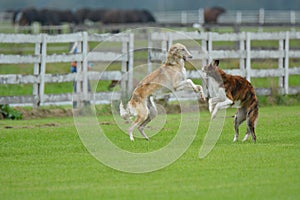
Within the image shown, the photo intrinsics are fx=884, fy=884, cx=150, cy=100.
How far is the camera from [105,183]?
10117 mm

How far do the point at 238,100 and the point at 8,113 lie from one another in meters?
6.84

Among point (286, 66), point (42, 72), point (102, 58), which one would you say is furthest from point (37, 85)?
point (286, 66)

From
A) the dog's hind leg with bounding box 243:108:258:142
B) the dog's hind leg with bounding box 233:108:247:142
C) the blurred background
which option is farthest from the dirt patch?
the blurred background

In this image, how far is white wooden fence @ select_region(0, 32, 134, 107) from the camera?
19.5m

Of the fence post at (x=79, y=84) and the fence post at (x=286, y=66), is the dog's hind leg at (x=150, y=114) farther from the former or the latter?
the fence post at (x=286, y=66)

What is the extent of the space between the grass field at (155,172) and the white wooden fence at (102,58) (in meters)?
4.07

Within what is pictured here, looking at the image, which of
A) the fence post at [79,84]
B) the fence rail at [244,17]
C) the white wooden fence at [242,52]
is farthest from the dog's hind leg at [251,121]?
the fence rail at [244,17]

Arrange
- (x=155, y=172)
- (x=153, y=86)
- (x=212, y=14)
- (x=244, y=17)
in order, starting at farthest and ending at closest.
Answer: (x=212, y=14) < (x=244, y=17) < (x=153, y=86) < (x=155, y=172)

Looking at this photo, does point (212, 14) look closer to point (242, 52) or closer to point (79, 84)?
point (242, 52)

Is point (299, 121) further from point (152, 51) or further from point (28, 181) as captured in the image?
point (28, 181)

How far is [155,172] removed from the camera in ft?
35.7

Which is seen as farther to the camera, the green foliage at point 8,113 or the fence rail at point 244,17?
the fence rail at point 244,17

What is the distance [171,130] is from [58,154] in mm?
3586

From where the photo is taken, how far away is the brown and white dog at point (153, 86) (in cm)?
1370
